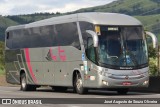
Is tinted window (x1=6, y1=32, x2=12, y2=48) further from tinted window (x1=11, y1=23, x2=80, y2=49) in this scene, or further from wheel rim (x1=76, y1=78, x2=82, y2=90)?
wheel rim (x1=76, y1=78, x2=82, y2=90)

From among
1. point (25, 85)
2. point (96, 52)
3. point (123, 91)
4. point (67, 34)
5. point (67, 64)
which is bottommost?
point (25, 85)

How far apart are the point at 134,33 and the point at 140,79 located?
6.80 feet

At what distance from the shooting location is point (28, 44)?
3325cm

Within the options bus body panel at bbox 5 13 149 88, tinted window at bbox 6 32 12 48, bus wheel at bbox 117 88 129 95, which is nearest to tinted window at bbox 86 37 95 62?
bus body panel at bbox 5 13 149 88

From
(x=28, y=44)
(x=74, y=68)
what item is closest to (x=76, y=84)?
(x=74, y=68)

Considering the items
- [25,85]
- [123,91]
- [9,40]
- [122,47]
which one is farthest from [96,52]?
[9,40]

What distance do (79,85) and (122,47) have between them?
9.70 feet

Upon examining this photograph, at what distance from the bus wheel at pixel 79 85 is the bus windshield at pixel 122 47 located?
201cm

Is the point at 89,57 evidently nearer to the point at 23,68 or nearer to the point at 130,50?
the point at 130,50

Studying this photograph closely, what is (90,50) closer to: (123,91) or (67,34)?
(67,34)

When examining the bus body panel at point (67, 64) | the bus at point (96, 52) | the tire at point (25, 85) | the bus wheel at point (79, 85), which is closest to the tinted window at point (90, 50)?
the bus at point (96, 52)

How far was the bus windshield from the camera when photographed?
2495cm

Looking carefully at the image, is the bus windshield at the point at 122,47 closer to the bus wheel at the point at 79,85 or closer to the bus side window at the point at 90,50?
the bus side window at the point at 90,50

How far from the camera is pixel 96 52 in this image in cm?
2505
